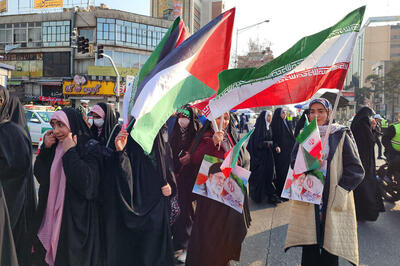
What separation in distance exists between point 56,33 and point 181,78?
43.9m

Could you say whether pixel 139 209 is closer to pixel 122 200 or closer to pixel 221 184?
pixel 122 200

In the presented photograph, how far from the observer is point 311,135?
297 centimetres

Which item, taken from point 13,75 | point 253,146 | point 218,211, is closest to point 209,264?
point 218,211

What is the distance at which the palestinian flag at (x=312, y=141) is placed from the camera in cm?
295

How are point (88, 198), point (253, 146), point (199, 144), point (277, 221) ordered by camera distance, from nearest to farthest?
point (88, 198) → point (199, 144) → point (277, 221) → point (253, 146)

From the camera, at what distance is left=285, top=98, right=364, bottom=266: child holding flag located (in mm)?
2928

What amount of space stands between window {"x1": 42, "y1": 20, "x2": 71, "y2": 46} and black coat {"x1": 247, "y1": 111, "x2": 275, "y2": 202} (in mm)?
39990

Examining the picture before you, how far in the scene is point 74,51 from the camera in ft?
135

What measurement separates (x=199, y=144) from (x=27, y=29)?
47073mm

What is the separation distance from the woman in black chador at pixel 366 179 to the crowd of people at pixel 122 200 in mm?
2431

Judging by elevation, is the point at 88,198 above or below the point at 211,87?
below

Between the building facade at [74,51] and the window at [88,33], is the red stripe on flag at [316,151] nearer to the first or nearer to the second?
the building facade at [74,51]

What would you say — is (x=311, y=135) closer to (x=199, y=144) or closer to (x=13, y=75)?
(x=199, y=144)

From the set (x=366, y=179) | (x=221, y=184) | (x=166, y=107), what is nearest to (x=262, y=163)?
(x=366, y=179)
